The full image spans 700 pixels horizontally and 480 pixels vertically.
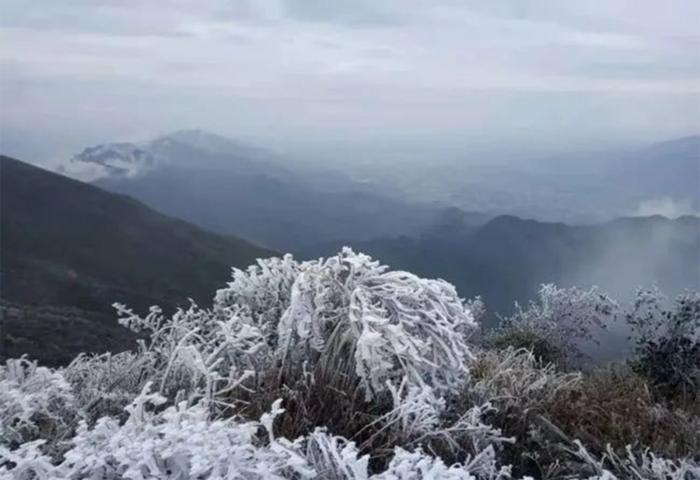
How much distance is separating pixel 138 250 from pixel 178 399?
56.5m

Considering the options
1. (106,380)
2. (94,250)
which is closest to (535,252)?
(94,250)

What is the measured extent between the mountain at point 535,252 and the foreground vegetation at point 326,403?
80.0ft

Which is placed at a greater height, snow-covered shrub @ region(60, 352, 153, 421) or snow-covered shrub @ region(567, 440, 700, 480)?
snow-covered shrub @ region(60, 352, 153, 421)

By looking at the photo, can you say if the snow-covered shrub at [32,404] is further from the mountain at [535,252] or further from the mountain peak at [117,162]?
the mountain peak at [117,162]

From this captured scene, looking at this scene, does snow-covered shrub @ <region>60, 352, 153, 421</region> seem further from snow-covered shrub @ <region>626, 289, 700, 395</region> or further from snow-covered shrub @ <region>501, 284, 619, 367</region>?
snow-covered shrub @ <region>501, 284, 619, 367</region>

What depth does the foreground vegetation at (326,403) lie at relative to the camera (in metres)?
3.51

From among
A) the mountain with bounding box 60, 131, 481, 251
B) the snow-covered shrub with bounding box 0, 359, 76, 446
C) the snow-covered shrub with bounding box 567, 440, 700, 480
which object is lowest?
the mountain with bounding box 60, 131, 481, 251

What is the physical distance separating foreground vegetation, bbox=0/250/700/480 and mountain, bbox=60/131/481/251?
54.5 metres

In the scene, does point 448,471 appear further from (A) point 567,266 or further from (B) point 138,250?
(B) point 138,250

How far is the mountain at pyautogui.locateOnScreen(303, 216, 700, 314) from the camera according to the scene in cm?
3678

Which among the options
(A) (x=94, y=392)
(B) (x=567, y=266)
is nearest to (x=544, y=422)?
(A) (x=94, y=392)

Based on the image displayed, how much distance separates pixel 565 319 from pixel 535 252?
40.6 m

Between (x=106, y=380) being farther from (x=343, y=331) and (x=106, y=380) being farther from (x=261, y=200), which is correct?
(x=261, y=200)

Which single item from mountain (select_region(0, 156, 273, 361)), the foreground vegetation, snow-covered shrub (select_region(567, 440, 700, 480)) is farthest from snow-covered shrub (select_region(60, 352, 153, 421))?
mountain (select_region(0, 156, 273, 361))
